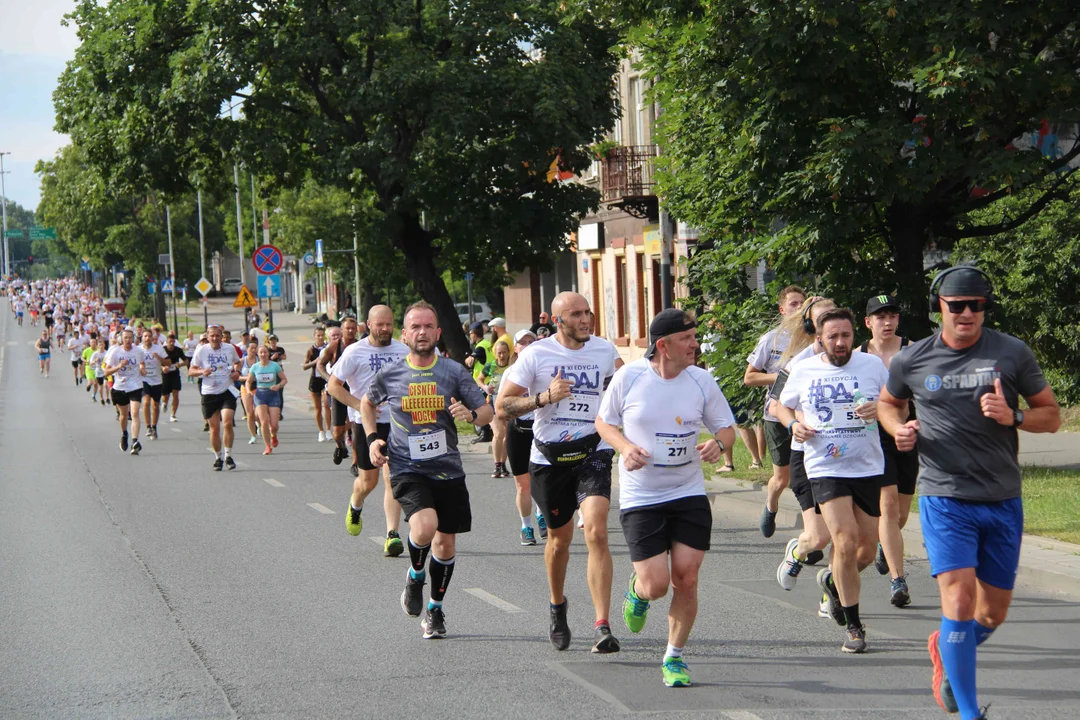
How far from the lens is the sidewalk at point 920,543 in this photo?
922cm

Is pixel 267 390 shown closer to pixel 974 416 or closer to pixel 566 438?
pixel 566 438

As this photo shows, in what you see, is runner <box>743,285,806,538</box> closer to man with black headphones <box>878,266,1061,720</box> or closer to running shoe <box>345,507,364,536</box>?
running shoe <box>345,507,364,536</box>

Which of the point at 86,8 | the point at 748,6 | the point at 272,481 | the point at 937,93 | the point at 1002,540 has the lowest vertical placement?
the point at 272,481

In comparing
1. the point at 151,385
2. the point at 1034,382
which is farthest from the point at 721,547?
the point at 151,385

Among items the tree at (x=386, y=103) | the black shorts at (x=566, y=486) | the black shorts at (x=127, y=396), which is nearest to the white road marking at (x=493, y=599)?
the black shorts at (x=566, y=486)

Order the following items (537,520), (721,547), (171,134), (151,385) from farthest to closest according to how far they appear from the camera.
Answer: (171,134) → (151,385) → (537,520) → (721,547)

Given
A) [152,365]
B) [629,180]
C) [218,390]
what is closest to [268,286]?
[629,180]

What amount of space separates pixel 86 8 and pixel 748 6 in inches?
734

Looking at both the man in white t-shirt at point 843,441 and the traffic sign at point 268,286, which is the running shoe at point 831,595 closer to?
the man in white t-shirt at point 843,441

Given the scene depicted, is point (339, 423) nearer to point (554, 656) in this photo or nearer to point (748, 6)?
point (748, 6)

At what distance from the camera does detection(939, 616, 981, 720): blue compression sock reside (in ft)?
19.3

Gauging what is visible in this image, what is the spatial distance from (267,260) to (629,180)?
8.69 m

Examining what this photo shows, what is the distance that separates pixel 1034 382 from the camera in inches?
233

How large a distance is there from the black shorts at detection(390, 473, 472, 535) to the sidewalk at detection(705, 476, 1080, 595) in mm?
3651
